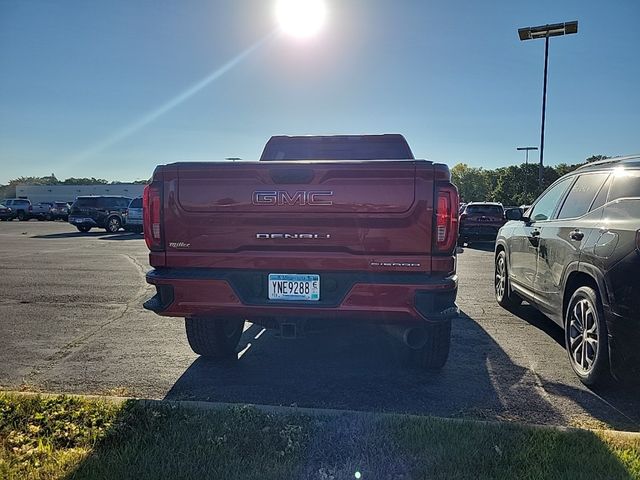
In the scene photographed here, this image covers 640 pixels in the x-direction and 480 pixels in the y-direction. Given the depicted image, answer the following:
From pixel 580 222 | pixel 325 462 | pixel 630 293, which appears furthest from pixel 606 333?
pixel 325 462

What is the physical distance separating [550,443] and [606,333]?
1.24m

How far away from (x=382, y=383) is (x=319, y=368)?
0.65 m

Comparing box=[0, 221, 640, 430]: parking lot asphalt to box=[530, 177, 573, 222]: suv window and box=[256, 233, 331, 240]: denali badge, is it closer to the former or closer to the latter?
box=[256, 233, 331, 240]: denali badge

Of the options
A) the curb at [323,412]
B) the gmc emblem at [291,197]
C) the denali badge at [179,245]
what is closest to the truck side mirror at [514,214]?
the curb at [323,412]

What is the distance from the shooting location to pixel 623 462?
262cm

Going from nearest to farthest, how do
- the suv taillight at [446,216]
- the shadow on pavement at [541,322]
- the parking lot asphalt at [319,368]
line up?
the suv taillight at [446,216]
the parking lot asphalt at [319,368]
the shadow on pavement at [541,322]

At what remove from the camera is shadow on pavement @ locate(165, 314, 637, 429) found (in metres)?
3.52

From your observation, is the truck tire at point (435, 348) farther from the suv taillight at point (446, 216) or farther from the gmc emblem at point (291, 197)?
the gmc emblem at point (291, 197)

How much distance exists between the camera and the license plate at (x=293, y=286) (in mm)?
3504

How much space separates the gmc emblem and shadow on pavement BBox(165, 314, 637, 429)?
4.84ft

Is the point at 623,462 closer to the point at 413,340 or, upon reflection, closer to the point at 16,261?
the point at 413,340

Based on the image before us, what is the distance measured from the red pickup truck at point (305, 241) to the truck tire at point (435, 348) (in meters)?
0.55

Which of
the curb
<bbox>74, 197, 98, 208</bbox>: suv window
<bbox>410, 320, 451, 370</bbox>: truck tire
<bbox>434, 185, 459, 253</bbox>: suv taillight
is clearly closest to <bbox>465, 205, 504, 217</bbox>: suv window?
<bbox>410, 320, 451, 370</bbox>: truck tire

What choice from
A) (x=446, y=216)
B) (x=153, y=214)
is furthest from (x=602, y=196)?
(x=153, y=214)
